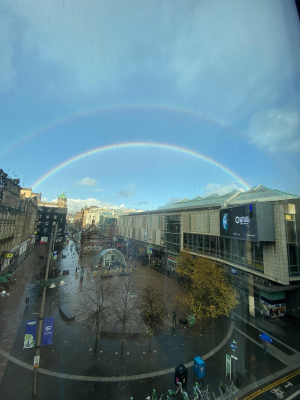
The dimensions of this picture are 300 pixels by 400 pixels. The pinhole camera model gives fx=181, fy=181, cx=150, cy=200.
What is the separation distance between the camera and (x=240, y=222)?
1692 cm

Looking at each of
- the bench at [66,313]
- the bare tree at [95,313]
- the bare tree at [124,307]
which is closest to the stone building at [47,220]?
the bare tree at [95,313]

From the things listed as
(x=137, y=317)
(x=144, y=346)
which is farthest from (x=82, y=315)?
(x=144, y=346)

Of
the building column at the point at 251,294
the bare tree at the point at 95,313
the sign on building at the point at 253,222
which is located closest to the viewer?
the bare tree at the point at 95,313

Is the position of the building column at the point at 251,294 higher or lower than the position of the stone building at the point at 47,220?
lower

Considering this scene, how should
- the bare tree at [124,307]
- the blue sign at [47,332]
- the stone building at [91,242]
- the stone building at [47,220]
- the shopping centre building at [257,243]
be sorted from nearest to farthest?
the blue sign at [47,332], the bare tree at [124,307], the shopping centre building at [257,243], the stone building at [91,242], the stone building at [47,220]

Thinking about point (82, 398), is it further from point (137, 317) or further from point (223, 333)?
point (223, 333)

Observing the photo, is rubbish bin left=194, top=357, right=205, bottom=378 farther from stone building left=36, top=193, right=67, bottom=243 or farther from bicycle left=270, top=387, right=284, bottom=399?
stone building left=36, top=193, right=67, bottom=243

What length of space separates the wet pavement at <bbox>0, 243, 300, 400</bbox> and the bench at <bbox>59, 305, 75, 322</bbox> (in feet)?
1.44

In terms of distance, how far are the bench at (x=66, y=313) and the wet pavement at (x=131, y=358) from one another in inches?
17.3

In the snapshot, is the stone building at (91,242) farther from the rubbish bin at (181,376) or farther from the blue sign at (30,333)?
the rubbish bin at (181,376)

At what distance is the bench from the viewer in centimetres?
1299

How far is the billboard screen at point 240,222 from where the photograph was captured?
50.4ft

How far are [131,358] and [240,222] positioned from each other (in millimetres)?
13539

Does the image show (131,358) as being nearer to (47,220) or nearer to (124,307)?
(124,307)
